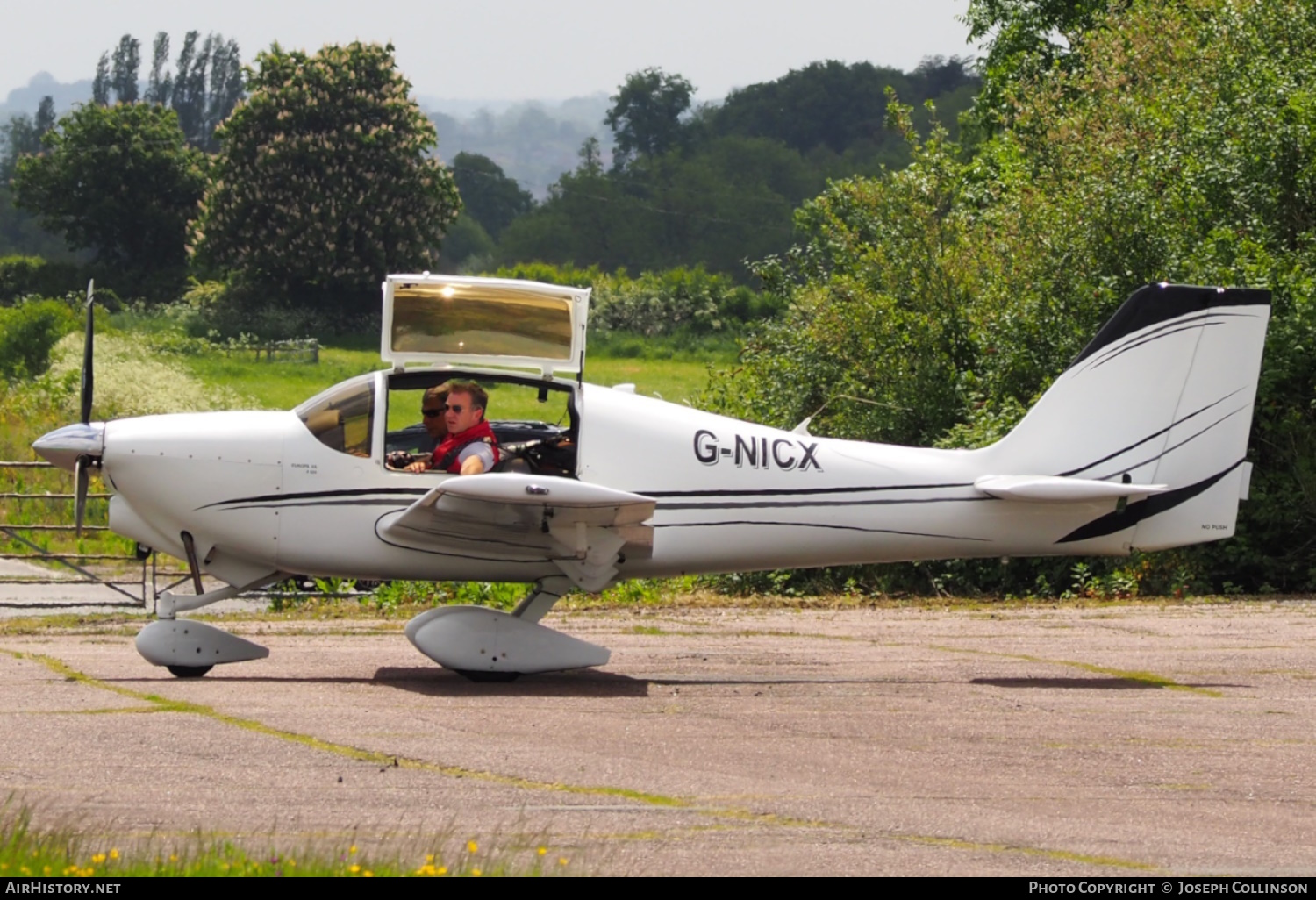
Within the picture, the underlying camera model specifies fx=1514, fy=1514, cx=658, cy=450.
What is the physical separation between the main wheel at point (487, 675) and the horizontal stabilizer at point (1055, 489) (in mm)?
3308

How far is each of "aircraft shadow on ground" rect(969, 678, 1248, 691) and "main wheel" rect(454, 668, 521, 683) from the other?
3102 mm

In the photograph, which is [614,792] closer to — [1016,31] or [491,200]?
[1016,31]

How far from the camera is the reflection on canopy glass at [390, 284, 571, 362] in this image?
378 inches

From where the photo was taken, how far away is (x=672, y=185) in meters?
124

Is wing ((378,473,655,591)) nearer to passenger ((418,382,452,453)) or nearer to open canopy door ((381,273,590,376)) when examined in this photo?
passenger ((418,382,452,453))

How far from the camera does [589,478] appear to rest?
970 cm

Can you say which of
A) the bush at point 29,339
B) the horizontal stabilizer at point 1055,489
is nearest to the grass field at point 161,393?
the bush at point 29,339

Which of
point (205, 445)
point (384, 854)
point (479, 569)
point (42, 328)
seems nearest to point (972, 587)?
point (479, 569)

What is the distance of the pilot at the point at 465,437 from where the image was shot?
9.60 metres

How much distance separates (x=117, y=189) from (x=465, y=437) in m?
83.2

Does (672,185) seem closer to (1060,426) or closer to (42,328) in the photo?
(42,328)

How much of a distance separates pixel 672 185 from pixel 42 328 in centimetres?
8550

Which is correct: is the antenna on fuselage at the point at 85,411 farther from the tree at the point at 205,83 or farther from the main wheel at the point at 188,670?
the tree at the point at 205,83

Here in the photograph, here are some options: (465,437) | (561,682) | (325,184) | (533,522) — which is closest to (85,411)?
(465,437)
